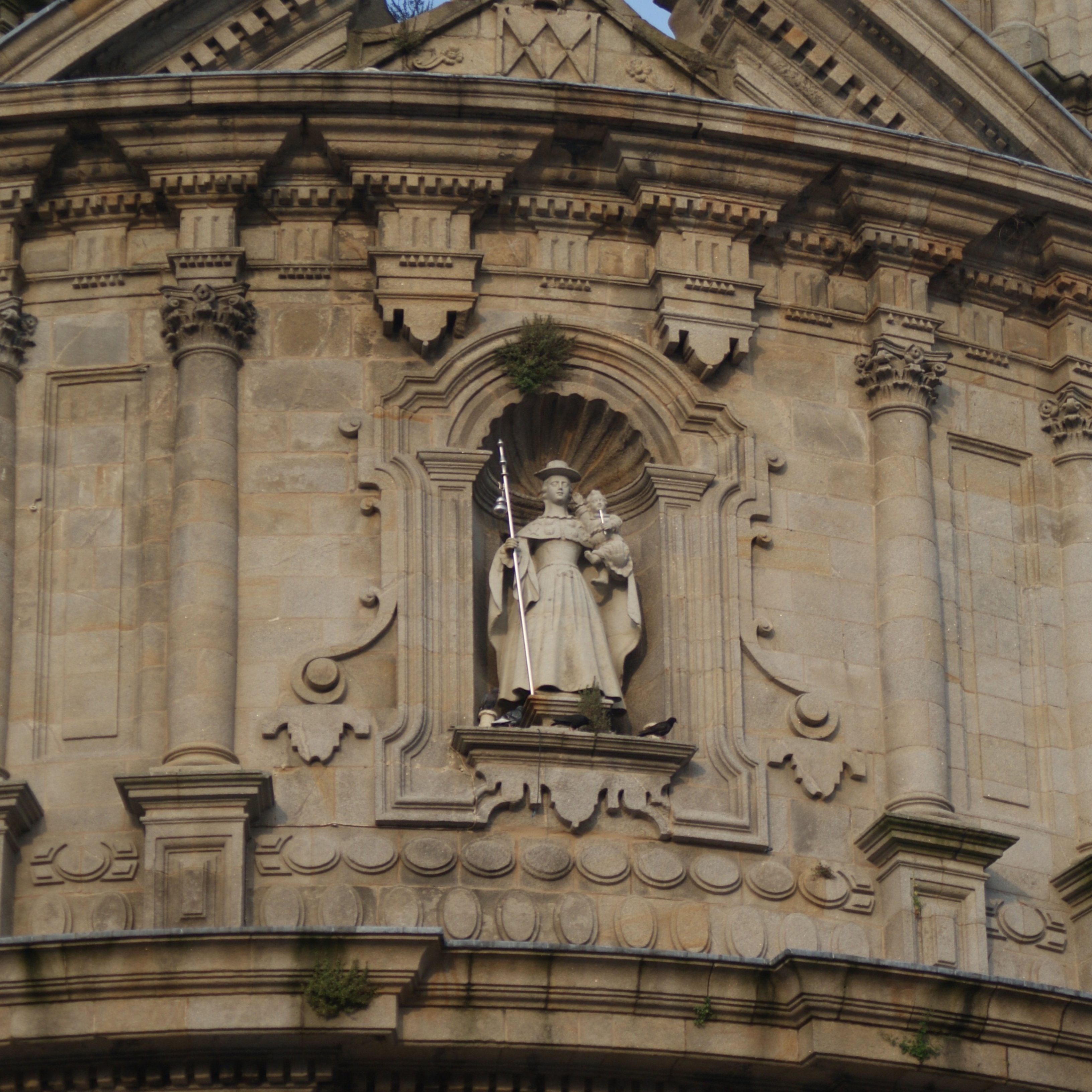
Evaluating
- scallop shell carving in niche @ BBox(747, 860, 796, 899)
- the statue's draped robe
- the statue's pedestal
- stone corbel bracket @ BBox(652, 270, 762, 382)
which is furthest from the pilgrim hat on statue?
scallop shell carving in niche @ BBox(747, 860, 796, 899)

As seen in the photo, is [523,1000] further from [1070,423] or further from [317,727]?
[1070,423]

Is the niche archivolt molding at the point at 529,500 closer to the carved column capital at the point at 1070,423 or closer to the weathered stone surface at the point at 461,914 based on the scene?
the weathered stone surface at the point at 461,914

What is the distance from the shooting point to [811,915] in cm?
2523

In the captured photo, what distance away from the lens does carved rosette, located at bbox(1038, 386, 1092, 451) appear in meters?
28.0

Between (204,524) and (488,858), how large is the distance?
3069 millimetres

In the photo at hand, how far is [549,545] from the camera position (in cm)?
2608

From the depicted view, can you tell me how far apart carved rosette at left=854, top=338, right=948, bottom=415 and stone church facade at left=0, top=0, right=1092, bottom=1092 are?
0.05 m

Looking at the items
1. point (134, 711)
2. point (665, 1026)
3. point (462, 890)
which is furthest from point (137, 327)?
point (665, 1026)

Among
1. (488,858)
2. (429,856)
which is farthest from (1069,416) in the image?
(429,856)

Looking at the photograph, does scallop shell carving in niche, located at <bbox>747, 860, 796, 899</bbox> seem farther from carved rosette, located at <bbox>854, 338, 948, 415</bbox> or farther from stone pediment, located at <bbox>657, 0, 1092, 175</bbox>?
stone pediment, located at <bbox>657, 0, 1092, 175</bbox>

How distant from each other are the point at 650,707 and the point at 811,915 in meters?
1.85

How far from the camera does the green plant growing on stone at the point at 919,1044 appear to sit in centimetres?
2331

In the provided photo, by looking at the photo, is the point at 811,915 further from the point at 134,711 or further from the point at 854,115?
the point at 854,115

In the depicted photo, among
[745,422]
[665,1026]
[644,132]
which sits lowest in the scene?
[665,1026]
